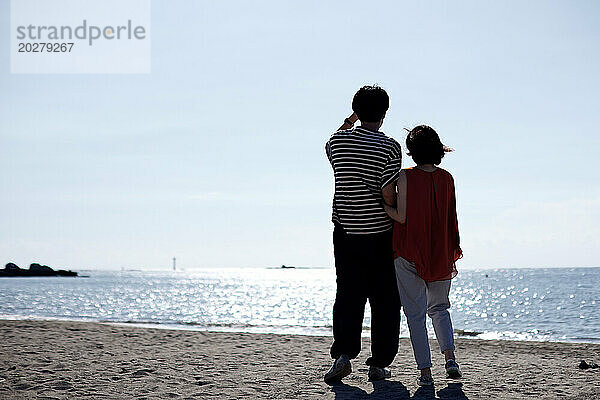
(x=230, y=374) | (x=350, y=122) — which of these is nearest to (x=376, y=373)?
(x=230, y=374)

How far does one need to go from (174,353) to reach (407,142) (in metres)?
4.24

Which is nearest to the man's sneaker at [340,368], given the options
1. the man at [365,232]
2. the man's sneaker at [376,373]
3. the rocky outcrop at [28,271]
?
the man at [365,232]

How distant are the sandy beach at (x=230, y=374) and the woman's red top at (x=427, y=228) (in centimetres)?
93

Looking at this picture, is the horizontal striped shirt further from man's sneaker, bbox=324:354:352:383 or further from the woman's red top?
man's sneaker, bbox=324:354:352:383

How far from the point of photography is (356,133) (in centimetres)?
506

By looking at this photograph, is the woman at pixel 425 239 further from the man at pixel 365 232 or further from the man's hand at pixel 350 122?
the man's hand at pixel 350 122

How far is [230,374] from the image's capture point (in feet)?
19.5

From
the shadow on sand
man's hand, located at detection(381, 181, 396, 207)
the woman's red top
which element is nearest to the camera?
the shadow on sand

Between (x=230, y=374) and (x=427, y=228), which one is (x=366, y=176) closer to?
(x=427, y=228)

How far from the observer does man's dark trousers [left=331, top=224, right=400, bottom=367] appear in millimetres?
4961

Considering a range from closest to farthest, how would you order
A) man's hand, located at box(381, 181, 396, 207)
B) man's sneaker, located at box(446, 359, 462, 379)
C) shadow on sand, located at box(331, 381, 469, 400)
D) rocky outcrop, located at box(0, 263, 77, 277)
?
shadow on sand, located at box(331, 381, 469, 400), man's hand, located at box(381, 181, 396, 207), man's sneaker, located at box(446, 359, 462, 379), rocky outcrop, located at box(0, 263, 77, 277)

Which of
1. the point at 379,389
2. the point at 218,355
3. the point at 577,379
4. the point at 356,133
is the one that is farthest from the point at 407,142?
the point at 218,355

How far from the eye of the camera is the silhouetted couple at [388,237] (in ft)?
15.7

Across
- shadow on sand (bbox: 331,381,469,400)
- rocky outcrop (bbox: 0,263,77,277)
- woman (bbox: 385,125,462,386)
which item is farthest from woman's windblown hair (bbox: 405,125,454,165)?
rocky outcrop (bbox: 0,263,77,277)
